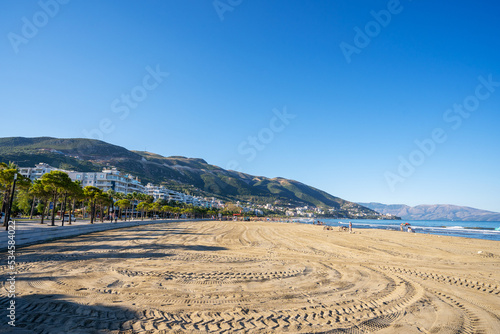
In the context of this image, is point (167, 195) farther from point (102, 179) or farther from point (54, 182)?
point (54, 182)

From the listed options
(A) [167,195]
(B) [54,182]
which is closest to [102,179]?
(A) [167,195]

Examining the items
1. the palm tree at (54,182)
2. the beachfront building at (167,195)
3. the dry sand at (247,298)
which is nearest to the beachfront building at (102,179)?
the beachfront building at (167,195)

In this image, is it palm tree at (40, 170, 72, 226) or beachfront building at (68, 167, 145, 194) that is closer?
palm tree at (40, 170, 72, 226)

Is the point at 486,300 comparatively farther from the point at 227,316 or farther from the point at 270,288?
the point at 227,316

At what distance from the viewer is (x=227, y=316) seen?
5008mm

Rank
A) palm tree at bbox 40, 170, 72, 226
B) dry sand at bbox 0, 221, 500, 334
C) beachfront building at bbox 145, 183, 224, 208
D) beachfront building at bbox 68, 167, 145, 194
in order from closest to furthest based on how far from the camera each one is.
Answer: dry sand at bbox 0, 221, 500, 334 < palm tree at bbox 40, 170, 72, 226 < beachfront building at bbox 68, 167, 145, 194 < beachfront building at bbox 145, 183, 224, 208

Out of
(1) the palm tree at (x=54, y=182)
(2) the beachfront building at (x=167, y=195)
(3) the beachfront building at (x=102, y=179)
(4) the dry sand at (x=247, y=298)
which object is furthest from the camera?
(2) the beachfront building at (x=167, y=195)

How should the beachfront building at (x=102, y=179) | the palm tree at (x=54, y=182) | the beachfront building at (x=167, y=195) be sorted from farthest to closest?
the beachfront building at (x=167, y=195) < the beachfront building at (x=102, y=179) < the palm tree at (x=54, y=182)

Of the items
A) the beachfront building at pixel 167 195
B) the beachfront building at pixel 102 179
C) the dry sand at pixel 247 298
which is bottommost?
the dry sand at pixel 247 298

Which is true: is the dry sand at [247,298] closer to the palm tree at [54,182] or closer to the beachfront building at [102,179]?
the palm tree at [54,182]

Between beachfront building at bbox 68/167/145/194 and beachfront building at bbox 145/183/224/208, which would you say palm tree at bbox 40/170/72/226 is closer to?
beachfront building at bbox 68/167/145/194

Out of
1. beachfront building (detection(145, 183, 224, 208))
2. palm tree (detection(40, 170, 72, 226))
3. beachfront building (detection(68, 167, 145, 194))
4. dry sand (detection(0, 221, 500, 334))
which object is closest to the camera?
dry sand (detection(0, 221, 500, 334))

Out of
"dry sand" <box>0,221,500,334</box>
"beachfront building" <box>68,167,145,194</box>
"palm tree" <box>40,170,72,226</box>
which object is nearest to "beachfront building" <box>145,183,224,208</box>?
"beachfront building" <box>68,167,145,194</box>

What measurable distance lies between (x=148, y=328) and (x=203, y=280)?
3476 millimetres
